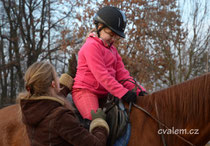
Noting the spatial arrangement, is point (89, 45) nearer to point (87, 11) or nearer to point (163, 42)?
point (163, 42)

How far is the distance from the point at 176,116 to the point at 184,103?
17 centimetres

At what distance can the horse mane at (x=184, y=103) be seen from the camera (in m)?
2.04

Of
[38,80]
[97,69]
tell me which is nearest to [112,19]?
[97,69]

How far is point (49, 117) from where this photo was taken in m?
1.78

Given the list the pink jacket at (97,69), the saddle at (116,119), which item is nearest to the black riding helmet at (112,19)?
the pink jacket at (97,69)

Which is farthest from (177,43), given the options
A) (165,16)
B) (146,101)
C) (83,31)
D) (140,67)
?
(146,101)

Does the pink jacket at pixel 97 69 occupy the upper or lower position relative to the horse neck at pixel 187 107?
upper

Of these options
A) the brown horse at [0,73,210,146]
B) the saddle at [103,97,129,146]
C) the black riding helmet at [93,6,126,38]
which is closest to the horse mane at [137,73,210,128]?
the brown horse at [0,73,210,146]

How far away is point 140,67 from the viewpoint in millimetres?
9117

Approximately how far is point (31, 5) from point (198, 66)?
665 inches

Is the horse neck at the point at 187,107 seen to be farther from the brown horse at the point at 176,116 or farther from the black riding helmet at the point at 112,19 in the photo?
the black riding helmet at the point at 112,19

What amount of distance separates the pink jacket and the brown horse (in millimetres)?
362

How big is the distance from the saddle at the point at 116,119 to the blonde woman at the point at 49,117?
0.67 feet

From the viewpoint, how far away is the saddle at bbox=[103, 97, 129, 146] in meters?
2.09
